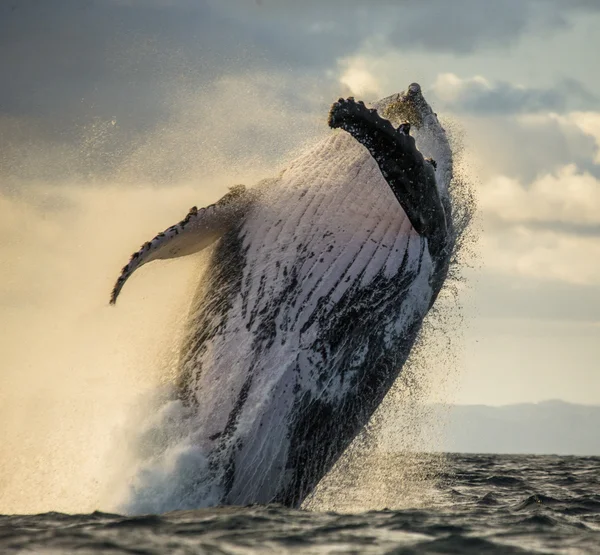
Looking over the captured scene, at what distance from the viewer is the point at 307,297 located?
312 inches

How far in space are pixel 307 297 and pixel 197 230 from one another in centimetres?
147

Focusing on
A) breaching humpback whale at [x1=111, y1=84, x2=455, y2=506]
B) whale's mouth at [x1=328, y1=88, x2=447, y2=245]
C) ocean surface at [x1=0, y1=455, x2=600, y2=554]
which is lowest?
ocean surface at [x1=0, y1=455, x2=600, y2=554]

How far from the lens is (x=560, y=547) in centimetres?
611

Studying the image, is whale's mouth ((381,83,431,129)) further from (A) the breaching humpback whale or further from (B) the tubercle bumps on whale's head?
(A) the breaching humpback whale

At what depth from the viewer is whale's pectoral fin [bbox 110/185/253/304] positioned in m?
8.40

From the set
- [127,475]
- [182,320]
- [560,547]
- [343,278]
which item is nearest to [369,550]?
[560,547]

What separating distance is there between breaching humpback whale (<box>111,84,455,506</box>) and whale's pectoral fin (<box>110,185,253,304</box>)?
1cm

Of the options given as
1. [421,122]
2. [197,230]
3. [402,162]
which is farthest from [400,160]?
[197,230]

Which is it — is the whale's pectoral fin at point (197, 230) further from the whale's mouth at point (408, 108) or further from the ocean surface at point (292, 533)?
the ocean surface at point (292, 533)

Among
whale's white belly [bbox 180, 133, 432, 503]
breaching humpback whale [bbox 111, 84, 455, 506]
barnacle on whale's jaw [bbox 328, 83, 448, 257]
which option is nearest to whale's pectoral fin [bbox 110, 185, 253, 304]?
breaching humpback whale [bbox 111, 84, 455, 506]

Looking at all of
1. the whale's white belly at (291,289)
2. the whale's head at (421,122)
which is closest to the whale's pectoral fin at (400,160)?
the whale's white belly at (291,289)

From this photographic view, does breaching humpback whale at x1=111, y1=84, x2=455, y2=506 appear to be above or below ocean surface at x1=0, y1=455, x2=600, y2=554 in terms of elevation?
above

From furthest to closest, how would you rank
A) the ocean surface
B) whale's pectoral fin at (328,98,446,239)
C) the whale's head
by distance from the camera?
the whale's head < whale's pectoral fin at (328,98,446,239) < the ocean surface

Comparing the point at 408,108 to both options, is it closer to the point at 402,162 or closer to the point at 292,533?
the point at 402,162
